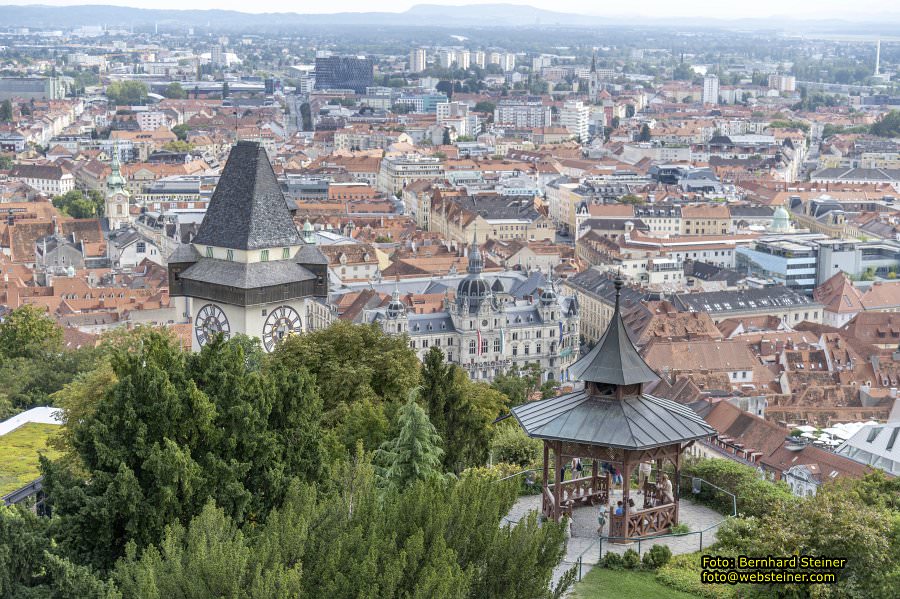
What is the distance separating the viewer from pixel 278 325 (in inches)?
1574

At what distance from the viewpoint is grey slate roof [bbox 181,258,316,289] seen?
39031mm

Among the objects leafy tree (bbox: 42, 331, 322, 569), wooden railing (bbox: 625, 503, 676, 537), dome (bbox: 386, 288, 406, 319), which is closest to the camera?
leafy tree (bbox: 42, 331, 322, 569)

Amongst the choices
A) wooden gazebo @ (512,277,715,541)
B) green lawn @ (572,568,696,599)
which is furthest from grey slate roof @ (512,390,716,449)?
green lawn @ (572,568,696,599)

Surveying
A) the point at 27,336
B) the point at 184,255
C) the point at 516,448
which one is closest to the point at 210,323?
the point at 184,255

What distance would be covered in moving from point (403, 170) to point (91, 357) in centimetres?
11289

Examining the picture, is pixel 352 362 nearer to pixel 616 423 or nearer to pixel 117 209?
pixel 616 423

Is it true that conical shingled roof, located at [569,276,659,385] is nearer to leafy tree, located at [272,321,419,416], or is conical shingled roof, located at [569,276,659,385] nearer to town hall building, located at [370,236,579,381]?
leafy tree, located at [272,321,419,416]

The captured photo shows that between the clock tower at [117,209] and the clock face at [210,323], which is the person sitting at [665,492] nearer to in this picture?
the clock face at [210,323]

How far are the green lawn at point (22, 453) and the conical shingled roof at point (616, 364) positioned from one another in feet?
58.2

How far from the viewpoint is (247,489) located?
81.3 ft

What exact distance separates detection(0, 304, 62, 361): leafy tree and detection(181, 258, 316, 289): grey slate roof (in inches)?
970

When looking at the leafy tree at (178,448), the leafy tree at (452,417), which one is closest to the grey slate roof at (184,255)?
the leafy tree at (452,417)

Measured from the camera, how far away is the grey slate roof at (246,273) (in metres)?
39.0

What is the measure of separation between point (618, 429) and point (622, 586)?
9.13 ft
